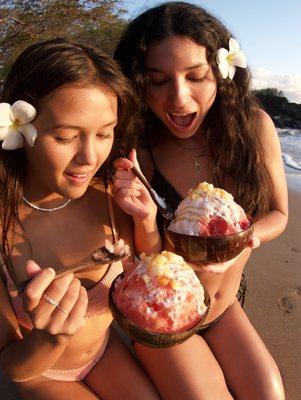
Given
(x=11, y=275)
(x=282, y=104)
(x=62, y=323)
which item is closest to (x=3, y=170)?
(x=11, y=275)

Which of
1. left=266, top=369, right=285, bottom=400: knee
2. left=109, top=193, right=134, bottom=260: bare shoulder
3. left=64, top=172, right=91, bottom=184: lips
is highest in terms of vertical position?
left=64, top=172, right=91, bottom=184: lips

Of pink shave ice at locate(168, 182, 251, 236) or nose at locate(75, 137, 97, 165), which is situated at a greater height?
nose at locate(75, 137, 97, 165)

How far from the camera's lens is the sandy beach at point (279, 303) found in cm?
282

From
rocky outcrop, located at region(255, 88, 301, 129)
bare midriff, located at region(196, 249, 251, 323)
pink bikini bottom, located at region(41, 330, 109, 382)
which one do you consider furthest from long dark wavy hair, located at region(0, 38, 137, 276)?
rocky outcrop, located at region(255, 88, 301, 129)

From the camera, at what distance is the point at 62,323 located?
1.52 meters

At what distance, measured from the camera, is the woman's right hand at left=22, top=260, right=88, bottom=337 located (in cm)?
142

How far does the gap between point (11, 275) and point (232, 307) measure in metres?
1.49

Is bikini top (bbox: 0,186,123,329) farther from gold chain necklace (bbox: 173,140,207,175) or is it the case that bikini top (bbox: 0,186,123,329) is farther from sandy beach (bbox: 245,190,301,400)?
sandy beach (bbox: 245,190,301,400)

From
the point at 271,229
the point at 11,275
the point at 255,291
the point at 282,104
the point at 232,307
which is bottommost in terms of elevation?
the point at 282,104

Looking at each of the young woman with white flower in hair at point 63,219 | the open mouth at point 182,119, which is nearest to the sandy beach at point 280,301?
the young woman with white flower in hair at point 63,219

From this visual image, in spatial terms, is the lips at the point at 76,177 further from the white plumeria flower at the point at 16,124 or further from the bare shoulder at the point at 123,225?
the bare shoulder at the point at 123,225

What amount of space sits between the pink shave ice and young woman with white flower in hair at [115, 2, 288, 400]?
18 centimetres

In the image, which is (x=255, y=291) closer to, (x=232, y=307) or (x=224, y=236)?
(x=232, y=307)

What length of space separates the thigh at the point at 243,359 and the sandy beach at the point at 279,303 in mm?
362
